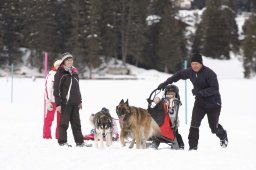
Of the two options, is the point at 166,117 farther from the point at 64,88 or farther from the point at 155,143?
the point at 64,88

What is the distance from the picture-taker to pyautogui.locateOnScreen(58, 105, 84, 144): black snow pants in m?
8.52

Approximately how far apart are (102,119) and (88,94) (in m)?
20.3

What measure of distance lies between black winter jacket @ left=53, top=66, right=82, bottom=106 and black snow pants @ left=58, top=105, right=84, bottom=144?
135 mm

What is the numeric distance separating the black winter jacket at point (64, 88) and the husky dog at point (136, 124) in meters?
0.90

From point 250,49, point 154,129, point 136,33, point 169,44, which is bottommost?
point 154,129

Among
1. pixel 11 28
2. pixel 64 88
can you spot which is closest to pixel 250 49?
pixel 11 28

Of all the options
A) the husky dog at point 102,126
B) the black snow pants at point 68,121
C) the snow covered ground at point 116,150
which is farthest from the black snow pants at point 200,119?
the black snow pants at point 68,121

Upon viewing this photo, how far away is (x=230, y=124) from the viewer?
15773 mm

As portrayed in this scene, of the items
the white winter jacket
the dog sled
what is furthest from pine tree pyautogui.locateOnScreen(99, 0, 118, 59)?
the dog sled

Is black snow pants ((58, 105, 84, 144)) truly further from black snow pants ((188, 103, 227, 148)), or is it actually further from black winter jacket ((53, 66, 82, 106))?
black snow pants ((188, 103, 227, 148))

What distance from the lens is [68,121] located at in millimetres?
8617

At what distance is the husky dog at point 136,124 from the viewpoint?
829cm

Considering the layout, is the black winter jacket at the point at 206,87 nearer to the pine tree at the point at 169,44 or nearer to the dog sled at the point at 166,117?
the dog sled at the point at 166,117

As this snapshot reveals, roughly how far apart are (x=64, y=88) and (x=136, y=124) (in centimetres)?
152
